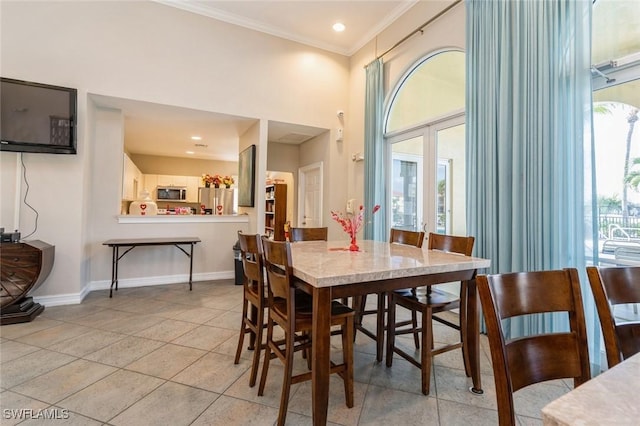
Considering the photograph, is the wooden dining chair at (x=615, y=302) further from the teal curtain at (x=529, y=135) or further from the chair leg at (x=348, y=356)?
the teal curtain at (x=529, y=135)

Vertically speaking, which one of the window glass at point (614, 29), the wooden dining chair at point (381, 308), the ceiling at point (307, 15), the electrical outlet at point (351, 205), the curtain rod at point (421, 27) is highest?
the ceiling at point (307, 15)

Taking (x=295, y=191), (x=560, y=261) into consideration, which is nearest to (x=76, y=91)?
(x=295, y=191)

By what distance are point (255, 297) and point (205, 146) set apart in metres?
5.85

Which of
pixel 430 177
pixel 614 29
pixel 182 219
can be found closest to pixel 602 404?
pixel 614 29

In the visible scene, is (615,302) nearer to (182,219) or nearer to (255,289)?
(255,289)

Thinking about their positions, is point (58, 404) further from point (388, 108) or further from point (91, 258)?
point (388, 108)

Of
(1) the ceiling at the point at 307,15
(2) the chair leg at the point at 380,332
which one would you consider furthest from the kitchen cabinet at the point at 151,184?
(2) the chair leg at the point at 380,332

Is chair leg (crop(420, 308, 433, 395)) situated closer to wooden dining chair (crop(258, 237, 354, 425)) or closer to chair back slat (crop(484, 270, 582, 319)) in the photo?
wooden dining chair (crop(258, 237, 354, 425))

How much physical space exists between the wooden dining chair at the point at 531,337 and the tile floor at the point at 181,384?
3.25ft

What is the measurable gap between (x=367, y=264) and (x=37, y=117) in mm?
3824

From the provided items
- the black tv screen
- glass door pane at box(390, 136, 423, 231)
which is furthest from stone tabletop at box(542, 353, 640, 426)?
the black tv screen

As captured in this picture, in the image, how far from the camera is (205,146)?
696cm

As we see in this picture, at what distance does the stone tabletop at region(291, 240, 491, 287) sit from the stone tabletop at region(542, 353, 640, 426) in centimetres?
94

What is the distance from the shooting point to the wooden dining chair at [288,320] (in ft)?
5.00
